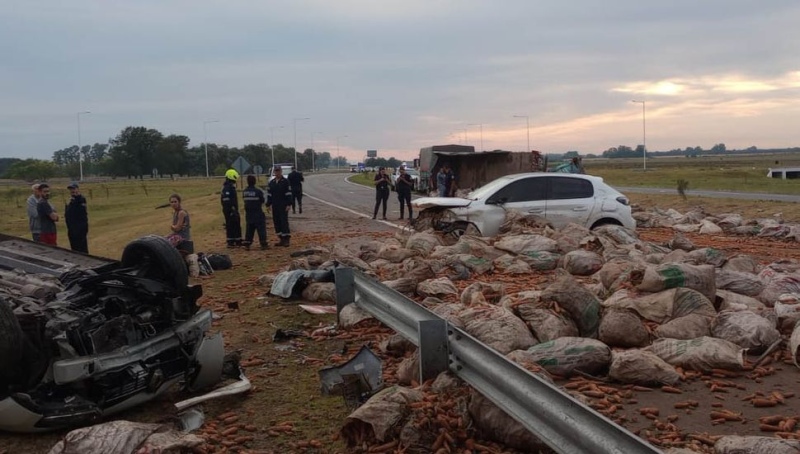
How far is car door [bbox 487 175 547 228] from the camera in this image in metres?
14.0

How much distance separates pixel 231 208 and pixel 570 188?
24.8 feet

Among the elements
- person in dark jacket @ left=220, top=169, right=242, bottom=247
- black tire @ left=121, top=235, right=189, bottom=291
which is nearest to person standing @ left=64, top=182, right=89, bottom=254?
person in dark jacket @ left=220, top=169, right=242, bottom=247

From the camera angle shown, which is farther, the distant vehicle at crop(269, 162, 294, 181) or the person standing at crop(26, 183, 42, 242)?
the distant vehicle at crop(269, 162, 294, 181)

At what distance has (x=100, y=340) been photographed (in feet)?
15.6

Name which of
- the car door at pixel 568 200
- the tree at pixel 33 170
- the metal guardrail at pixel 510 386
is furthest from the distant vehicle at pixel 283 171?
the tree at pixel 33 170

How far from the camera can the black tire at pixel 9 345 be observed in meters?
4.39

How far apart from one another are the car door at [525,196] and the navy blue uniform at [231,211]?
583 cm

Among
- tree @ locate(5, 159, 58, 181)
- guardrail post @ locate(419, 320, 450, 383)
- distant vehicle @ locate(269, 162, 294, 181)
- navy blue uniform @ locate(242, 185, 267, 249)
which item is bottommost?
guardrail post @ locate(419, 320, 450, 383)

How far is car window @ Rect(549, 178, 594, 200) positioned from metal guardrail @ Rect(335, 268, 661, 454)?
874 cm

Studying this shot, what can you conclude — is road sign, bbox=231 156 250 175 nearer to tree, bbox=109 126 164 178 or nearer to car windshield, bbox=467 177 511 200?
car windshield, bbox=467 177 511 200

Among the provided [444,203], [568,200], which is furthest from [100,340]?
[568,200]

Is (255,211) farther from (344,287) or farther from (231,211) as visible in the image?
(344,287)

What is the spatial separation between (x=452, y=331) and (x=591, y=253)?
224 inches

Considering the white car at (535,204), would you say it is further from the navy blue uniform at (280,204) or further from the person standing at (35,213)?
the person standing at (35,213)
